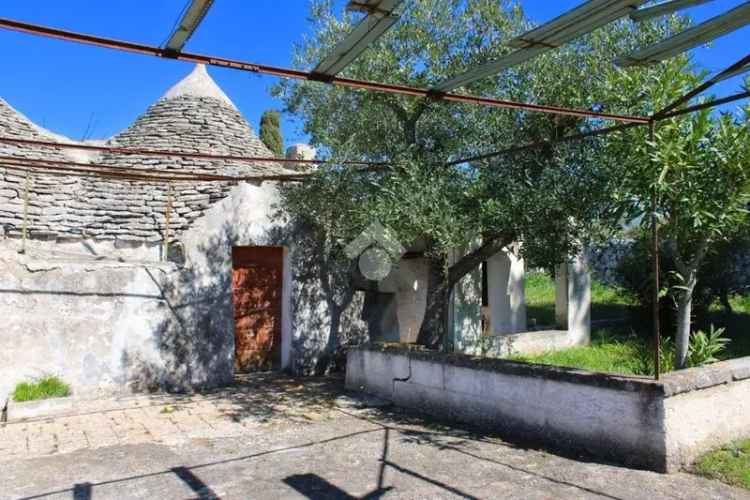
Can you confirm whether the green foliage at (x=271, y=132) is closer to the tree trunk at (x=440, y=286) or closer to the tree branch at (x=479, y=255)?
the tree trunk at (x=440, y=286)

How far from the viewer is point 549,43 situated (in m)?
3.51

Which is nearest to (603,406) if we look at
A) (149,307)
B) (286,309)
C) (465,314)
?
(286,309)

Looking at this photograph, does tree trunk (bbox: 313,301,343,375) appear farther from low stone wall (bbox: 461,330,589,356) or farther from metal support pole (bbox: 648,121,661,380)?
metal support pole (bbox: 648,121,661,380)

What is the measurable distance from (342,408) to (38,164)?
5.40m

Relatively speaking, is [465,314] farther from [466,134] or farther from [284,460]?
[284,460]

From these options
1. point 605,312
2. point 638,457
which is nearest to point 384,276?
point 638,457

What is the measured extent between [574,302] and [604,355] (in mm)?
1981

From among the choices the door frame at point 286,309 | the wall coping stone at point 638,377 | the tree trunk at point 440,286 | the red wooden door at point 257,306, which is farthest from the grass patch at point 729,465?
the red wooden door at point 257,306

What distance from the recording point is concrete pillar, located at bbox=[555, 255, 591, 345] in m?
12.3

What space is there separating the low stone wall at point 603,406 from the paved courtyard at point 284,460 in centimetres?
25

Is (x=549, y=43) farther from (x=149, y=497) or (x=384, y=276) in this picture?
(x=384, y=276)

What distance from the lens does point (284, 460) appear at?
5.37 meters

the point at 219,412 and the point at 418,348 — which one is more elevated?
the point at 418,348

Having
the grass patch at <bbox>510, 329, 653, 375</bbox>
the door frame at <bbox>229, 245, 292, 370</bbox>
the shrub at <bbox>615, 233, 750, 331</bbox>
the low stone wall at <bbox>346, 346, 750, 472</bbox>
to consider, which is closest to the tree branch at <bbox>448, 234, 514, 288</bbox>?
the low stone wall at <bbox>346, 346, 750, 472</bbox>
